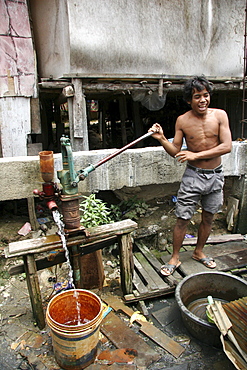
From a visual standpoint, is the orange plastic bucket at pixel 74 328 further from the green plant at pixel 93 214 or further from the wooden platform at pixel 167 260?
the green plant at pixel 93 214

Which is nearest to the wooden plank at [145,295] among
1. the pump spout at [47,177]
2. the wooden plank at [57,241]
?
the wooden plank at [57,241]

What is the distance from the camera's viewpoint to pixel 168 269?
3.43 meters

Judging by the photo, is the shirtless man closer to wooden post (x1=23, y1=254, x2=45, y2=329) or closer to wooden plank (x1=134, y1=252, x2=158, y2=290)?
wooden plank (x1=134, y1=252, x2=158, y2=290)

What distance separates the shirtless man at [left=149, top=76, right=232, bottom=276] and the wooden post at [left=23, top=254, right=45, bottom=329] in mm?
1485

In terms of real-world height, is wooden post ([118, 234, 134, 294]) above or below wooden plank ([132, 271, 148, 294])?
above

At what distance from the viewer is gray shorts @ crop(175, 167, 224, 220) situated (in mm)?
3273

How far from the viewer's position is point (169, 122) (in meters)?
11.8

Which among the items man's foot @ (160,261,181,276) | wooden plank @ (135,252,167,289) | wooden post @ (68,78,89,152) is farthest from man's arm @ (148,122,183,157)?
wooden post @ (68,78,89,152)

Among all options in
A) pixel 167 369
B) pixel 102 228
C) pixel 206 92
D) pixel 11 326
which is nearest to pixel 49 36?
pixel 206 92

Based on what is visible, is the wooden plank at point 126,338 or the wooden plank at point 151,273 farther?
the wooden plank at point 151,273

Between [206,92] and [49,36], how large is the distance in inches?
178

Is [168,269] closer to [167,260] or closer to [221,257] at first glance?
[167,260]

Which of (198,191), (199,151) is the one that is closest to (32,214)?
(198,191)

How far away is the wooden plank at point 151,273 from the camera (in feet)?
10.8
